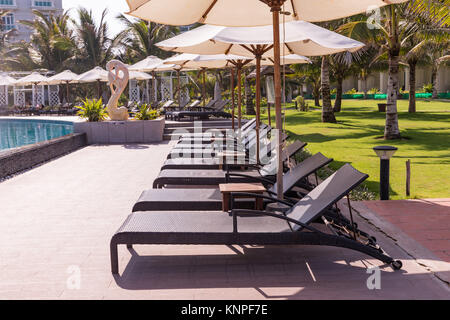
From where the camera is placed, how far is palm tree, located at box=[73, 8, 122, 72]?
36938 millimetres

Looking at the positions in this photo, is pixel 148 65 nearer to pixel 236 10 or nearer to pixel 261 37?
pixel 261 37

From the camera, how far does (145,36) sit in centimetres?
3244

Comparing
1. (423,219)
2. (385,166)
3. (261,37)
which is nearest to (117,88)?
(261,37)

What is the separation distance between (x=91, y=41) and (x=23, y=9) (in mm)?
41667

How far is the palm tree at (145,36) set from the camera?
32188mm

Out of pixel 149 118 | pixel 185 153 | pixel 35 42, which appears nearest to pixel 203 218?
pixel 185 153

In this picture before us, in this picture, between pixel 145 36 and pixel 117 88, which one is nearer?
pixel 117 88

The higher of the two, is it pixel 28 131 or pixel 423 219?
pixel 28 131

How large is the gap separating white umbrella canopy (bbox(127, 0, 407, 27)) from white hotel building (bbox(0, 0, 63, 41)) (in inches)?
2787

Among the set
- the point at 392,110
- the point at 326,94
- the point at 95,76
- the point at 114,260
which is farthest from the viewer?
the point at 95,76

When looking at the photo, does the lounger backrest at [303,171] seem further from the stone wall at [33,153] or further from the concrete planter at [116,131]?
the concrete planter at [116,131]

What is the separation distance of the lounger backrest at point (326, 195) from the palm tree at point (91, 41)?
34136 millimetres

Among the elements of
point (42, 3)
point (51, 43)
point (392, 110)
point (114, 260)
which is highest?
point (42, 3)
